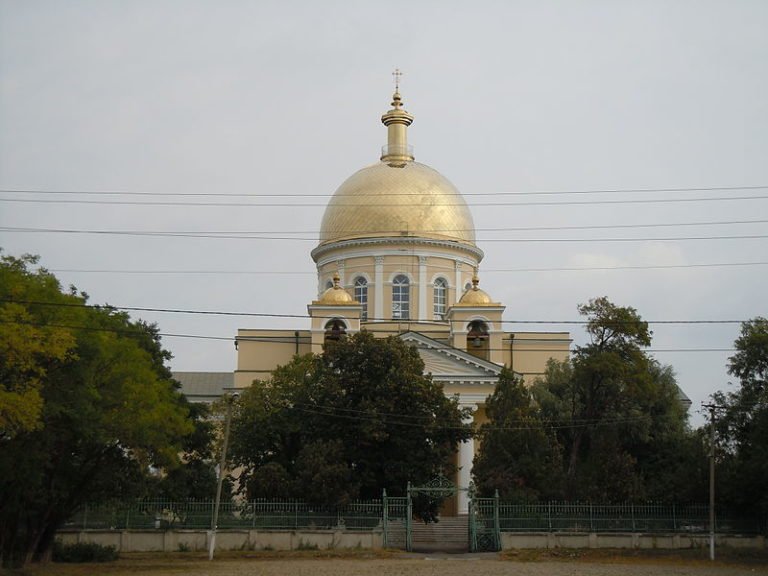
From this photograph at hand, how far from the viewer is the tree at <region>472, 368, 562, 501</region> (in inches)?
1449

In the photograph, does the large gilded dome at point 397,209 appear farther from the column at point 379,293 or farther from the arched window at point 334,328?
the arched window at point 334,328

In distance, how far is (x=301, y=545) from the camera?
111 ft

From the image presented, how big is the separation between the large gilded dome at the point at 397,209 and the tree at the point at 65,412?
75.5 ft

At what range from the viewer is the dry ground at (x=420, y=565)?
86.6 feet

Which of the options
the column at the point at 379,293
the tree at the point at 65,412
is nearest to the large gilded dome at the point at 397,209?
the column at the point at 379,293

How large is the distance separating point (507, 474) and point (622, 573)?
10.6m

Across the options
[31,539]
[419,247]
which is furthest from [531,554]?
[419,247]

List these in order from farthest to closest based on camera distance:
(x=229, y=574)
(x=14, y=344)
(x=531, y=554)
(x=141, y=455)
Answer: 1. (x=531, y=554)
2. (x=141, y=455)
3. (x=229, y=574)
4. (x=14, y=344)

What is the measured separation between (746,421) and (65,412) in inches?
826

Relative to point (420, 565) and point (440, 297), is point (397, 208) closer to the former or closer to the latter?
point (440, 297)

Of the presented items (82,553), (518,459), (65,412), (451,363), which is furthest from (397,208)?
(65,412)

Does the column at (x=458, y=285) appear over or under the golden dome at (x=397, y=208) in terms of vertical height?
under

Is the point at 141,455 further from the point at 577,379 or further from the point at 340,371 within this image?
the point at 577,379

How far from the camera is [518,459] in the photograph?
1469 inches
